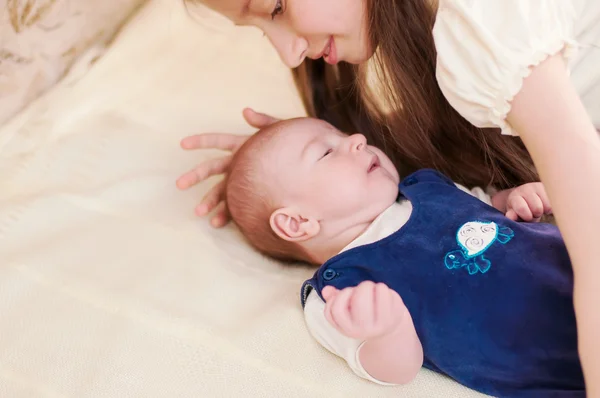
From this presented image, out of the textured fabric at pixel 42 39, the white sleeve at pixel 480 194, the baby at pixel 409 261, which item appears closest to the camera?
the baby at pixel 409 261

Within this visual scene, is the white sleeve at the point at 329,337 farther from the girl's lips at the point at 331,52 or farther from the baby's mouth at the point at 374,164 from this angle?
the girl's lips at the point at 331,52

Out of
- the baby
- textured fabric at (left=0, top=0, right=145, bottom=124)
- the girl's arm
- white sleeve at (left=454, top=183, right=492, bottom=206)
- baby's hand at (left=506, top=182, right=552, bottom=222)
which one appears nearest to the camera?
the girl's arm

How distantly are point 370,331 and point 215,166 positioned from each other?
0.53 meters

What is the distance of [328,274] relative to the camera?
89cm

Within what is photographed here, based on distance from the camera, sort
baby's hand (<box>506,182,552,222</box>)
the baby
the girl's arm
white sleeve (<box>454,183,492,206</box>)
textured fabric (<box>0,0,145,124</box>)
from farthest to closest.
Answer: textured fabric (<box>0,0,145,124</box>)
white sleeve (<box>454,183,492,206</box>)
baby's hand (<box>506,182,552,222</box>)
the baby
the girl's arm

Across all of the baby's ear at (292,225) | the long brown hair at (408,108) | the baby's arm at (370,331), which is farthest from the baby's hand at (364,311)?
the long brown hair at (408,108)

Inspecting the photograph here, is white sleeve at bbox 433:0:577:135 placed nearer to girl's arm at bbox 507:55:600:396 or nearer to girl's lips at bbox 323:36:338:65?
girl's arm at bbox 507:55:600:396

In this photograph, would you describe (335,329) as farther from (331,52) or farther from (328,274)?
(331,52)

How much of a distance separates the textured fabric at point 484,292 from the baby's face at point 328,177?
0.27 feet

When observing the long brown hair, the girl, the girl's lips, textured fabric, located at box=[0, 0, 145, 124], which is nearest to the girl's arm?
the girl

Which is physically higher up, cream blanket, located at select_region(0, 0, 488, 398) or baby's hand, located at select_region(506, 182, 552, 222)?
baby's hand, located at select_region(506, 182, 552, 222)

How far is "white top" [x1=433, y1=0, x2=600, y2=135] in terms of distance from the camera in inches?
29.7

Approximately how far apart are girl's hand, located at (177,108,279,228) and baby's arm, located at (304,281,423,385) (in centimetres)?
28

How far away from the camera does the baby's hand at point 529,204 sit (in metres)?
0.95
